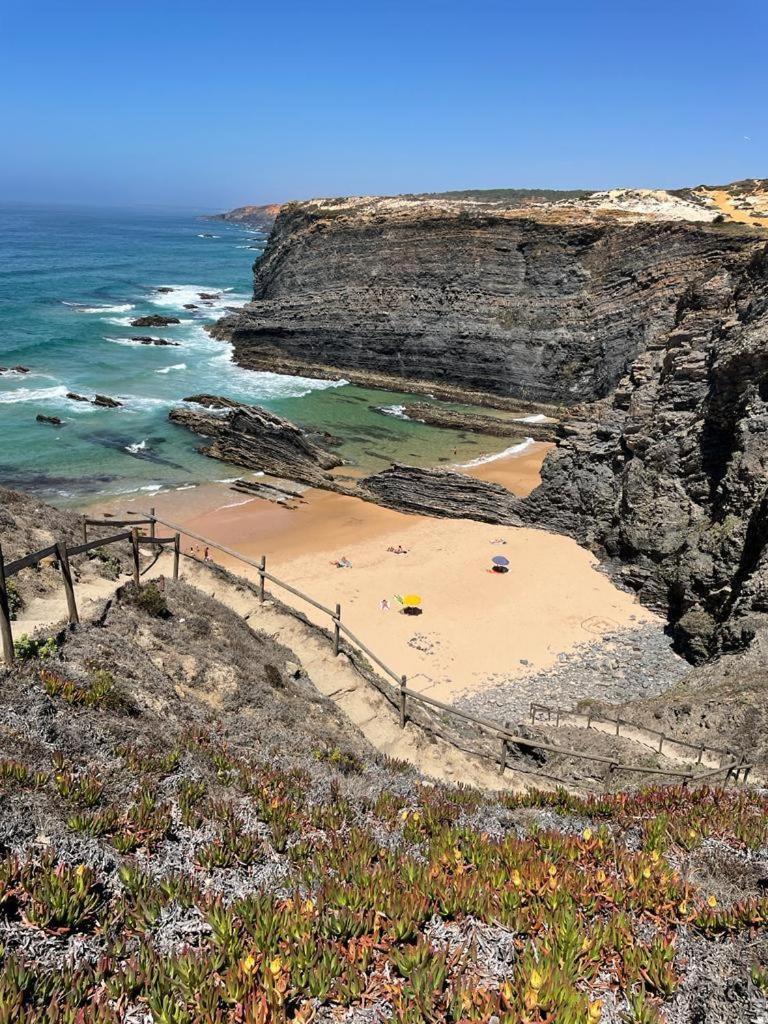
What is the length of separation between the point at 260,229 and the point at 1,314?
147974 mm

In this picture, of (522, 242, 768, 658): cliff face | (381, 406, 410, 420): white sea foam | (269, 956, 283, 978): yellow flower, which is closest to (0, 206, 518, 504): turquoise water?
(381, 406, 410, 420): white sea foam

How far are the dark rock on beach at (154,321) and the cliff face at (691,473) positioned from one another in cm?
4482

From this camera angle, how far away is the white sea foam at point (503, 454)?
111ft

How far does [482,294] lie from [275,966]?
1814 inches

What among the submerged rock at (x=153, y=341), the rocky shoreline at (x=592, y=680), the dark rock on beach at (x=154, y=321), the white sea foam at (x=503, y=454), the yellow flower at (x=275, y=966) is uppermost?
the yellow flower at (x=275, y=966)

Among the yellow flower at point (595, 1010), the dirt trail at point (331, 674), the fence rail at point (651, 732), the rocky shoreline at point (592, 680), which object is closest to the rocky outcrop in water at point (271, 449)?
the rocky shoreline at point (592, 680)

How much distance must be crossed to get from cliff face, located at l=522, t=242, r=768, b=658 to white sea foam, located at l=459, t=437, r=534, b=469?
308 inches

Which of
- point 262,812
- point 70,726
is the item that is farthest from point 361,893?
point 70,726

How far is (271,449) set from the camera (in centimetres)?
3198

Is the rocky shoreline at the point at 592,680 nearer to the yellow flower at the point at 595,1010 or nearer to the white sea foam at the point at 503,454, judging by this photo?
the yellow flower at the point at 595,1010

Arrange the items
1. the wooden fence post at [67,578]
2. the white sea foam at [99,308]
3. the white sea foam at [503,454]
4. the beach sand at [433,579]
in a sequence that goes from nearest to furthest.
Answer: the wooden fence post at [67,578]
the beach sand at [433,579]
the white sea foam at [503,454]
the white sea foam at [99,308]

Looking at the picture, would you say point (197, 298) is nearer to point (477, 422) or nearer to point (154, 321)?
point (154, 321)

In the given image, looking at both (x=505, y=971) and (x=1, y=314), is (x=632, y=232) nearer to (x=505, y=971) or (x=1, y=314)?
(x=505, y=971)

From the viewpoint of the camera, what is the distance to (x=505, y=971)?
13.2ft
